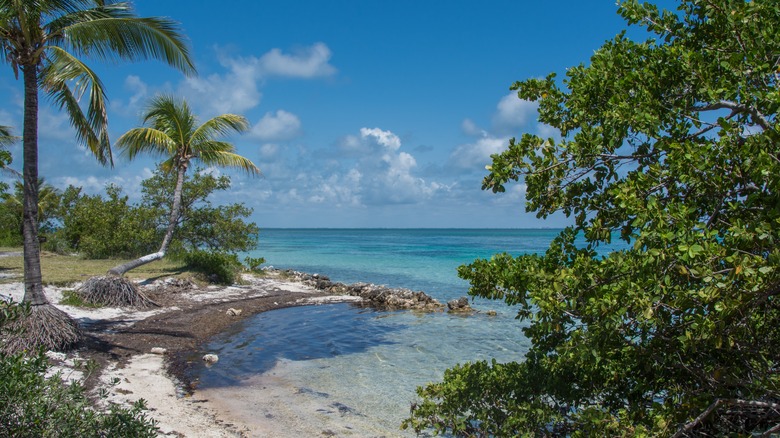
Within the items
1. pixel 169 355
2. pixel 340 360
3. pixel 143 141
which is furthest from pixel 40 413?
pixel 143 141

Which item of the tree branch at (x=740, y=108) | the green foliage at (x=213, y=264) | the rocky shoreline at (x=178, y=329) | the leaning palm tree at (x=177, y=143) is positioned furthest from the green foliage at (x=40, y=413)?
the green foliage at (x=213, y=264)

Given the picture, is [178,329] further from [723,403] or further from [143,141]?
[723,403]

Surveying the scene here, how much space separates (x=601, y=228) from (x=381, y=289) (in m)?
20.1

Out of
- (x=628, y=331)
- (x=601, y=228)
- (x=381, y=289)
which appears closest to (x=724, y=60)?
(x=601, y=228)

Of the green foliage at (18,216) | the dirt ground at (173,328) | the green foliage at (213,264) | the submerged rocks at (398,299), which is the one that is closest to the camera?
the dirt ground at (173,328)

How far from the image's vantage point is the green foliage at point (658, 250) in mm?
3143

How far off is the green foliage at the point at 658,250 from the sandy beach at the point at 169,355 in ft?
11.6

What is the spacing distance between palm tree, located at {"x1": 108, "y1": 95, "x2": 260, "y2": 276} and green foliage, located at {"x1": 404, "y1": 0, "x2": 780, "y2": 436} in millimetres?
15974

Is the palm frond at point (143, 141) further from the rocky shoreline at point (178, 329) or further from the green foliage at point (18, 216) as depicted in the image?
the green foliage at point (18, 216)

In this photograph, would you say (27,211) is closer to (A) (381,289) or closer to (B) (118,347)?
(B) (118,347)

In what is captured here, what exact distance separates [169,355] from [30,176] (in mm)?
4767

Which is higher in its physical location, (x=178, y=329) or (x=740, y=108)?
(x=740, y=108)

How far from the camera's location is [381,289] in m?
23.7

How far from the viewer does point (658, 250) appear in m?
3.13
